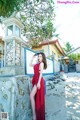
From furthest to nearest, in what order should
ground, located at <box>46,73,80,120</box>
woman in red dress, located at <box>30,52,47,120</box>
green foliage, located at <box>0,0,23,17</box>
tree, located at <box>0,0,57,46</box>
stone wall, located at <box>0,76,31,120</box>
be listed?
1. tree, located at <box>0,0,57,46</box>
2. ground, located at <box>46,73,80,120</box>
3. green foliage, located at <box>0,0,23,17</box>
4. woman in red dress, located at <box>30,52,47,120</box>
5. stone wall, located at <box>0,76,31,120</box>

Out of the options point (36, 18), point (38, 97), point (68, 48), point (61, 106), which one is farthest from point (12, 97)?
point (68, 48)

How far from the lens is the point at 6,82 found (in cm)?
289

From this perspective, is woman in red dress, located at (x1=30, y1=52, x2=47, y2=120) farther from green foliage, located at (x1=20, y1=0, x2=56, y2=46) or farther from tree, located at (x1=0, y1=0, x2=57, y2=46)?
green foliage, located at (x1=20, y1=0, x2=56, y2=46)

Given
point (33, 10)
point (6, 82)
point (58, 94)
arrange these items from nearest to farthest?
point (6, 82) < point (58, 94) < point (33, 10)

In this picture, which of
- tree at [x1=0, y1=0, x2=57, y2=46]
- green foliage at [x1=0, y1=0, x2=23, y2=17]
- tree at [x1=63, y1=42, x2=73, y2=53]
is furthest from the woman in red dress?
tree at [x1=63, y1=42, x2=73, y2=53]

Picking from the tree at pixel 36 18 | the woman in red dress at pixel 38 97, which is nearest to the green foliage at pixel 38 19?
the tree at pixel 36 18

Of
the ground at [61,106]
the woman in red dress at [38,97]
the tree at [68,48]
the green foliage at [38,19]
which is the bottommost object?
the ground at [61,106]

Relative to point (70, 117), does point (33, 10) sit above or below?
above

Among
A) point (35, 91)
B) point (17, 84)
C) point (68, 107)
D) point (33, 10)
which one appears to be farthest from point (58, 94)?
point (33, 10)

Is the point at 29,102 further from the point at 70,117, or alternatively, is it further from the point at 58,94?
the point at 58,94

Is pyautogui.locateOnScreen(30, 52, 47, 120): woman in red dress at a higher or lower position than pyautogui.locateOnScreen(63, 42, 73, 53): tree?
lower

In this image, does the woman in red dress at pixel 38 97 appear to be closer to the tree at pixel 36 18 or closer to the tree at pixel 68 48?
the tree at pixel 36 18

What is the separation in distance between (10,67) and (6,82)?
0.84m

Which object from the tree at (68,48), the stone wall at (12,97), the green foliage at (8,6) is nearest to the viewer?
the stone wall at (12,97)
